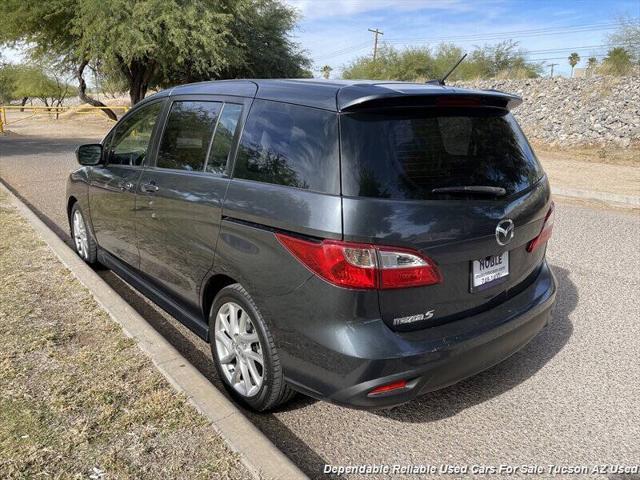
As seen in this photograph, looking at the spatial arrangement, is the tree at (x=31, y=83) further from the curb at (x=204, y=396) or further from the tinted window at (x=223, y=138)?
the tinted window at (x=223, y=138)

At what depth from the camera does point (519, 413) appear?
10.1ft

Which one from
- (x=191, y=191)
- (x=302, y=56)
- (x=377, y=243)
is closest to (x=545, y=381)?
(x=377, y=243)

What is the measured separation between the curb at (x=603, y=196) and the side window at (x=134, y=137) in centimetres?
873

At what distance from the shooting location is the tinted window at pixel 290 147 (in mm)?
2557

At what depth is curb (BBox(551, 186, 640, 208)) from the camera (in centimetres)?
977

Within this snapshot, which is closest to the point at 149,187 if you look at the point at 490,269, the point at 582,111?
the point at 490,269

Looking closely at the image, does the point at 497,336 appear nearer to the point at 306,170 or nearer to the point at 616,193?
the point at 306,170

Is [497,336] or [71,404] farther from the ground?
[497,336]

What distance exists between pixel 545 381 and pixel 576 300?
5.29 ft

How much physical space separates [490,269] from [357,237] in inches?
33.5

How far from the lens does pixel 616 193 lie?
10633mm

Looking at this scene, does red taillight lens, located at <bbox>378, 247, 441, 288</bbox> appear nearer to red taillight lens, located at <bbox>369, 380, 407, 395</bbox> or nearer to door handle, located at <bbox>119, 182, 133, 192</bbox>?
red taillight lens, located at <bbox>369, 380, 407, 395</bbox>

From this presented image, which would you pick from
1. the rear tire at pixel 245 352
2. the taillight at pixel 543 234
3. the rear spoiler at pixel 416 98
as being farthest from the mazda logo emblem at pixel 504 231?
the rear tire at pixel 245 352

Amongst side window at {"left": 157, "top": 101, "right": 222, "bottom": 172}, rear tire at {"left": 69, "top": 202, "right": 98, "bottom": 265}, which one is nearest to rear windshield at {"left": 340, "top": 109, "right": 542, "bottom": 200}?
side window at {"left": 157, "top": 101, "right": 222, "bottom": 172}
